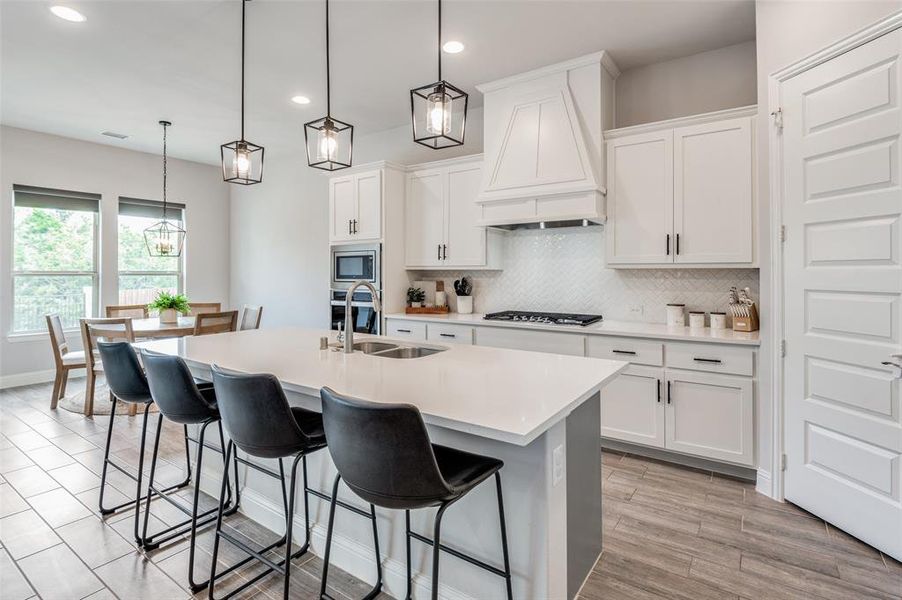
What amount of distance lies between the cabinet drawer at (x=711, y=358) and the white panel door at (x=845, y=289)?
243 mm

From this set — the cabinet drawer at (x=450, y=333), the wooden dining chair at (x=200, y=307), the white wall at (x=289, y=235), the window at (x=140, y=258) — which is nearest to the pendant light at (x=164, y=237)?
the window at (x=140, y=258)

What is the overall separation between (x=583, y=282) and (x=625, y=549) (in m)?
2.27

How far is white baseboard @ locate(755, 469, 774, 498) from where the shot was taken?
2.74 m

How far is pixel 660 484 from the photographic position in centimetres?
294

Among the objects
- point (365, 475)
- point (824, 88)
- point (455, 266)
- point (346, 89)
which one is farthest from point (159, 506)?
point (824, 88)

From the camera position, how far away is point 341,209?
5.02 metres

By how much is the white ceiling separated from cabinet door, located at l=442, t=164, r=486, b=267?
0.74m

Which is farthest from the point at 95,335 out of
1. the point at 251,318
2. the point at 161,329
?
the point at 251,318

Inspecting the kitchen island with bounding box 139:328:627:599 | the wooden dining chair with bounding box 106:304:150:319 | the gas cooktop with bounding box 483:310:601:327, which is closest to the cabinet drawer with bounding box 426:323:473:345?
the gas cooktop with bounding box 483:310:601:327

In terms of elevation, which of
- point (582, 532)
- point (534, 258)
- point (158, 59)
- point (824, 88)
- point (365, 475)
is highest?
point (158, 59)

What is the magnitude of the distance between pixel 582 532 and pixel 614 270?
2.43 meters

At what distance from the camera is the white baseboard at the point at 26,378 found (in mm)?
5277

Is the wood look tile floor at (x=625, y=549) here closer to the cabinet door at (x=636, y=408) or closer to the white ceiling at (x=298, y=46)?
the cabinet door at (x=636, y=408)

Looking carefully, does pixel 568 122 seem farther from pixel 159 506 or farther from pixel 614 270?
pixel 159 506
